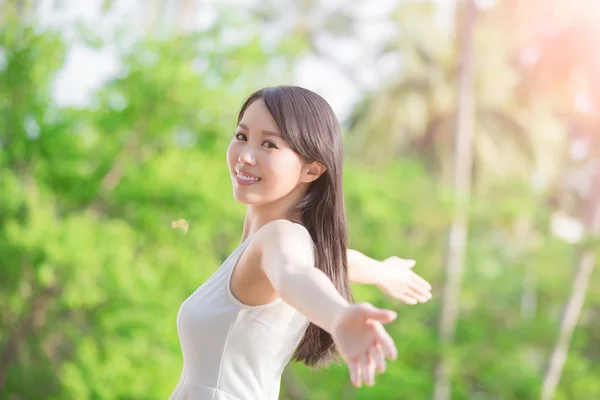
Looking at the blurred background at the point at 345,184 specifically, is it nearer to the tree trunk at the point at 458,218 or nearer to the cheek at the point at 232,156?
the tree trunk at the point at 458,218

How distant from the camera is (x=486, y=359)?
12289 mm

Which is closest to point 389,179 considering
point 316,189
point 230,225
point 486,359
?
point 486,359

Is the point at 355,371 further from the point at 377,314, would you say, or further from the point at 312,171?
the point at 312,171

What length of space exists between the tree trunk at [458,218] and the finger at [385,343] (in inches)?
439

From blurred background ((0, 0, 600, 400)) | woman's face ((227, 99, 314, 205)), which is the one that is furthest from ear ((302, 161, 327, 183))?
blurred background ((0, 0, 600, 400))

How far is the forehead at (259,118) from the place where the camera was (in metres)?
1.39

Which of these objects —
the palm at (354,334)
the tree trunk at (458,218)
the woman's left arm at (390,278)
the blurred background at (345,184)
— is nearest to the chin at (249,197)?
the woman's left arm at (390,278)

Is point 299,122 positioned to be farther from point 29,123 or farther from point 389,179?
point 389,179

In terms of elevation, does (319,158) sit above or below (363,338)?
above

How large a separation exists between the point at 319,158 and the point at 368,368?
0.45 meters

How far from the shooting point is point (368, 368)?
3.47ft

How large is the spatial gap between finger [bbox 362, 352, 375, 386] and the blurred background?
22.0ft

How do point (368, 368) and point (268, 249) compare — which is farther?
point (268, 249)

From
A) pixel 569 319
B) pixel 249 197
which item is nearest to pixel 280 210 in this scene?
pixel 249 197
